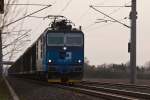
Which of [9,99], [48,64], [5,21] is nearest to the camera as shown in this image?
[9,99]

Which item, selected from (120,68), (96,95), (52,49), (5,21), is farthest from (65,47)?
(120,68)

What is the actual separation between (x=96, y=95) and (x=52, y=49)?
39.1 ft

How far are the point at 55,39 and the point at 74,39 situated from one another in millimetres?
1246

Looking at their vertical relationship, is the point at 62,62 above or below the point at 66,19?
below

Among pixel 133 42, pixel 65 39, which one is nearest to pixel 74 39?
pixel 65 39

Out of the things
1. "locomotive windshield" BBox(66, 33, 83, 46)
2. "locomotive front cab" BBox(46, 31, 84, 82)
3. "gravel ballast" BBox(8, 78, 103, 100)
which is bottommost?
"gravel ballast" BBox(8, 78, 103, 100)

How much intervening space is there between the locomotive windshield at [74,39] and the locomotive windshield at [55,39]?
395 millimetres

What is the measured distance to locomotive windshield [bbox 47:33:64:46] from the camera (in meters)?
34.7

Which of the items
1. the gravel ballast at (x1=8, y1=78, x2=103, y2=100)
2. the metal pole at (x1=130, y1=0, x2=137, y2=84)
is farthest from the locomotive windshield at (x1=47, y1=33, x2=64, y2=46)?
the metal pole at (x1=130, y1=0, x2=137, y2=84)

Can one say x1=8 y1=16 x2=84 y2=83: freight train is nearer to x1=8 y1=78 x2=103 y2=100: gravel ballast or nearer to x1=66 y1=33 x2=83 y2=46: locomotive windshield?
x1=66 y1=33 x2=83 y2=46: locomotive windshield

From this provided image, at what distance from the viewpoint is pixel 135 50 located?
42656mm

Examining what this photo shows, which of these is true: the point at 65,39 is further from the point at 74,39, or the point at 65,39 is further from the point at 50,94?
the point at 50,94

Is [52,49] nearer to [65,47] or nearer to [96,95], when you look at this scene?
[65,47]

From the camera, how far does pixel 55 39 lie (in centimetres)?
3503
